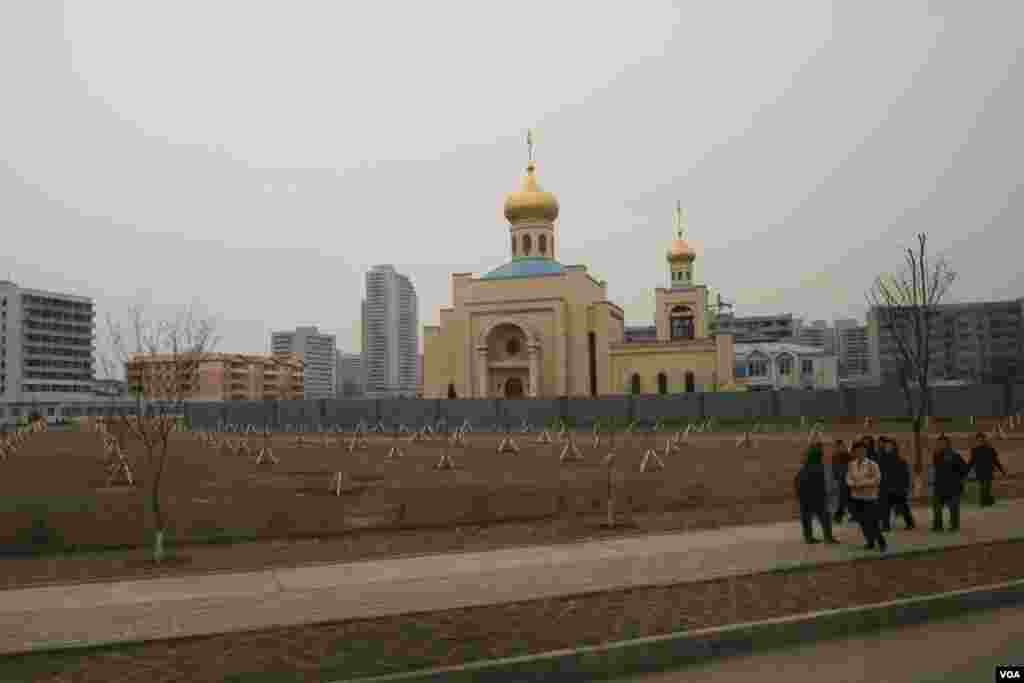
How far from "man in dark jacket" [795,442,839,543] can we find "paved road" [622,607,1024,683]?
11.9ft

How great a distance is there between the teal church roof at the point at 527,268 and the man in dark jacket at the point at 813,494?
5078 cm

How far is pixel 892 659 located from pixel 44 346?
12017 centimetres

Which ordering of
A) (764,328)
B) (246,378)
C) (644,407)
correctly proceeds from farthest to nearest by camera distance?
(764,328) → (246,378) → (644,407)

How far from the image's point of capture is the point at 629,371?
61.3 m

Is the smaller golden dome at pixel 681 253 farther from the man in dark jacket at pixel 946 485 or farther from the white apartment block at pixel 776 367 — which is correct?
the man in dark jacket at pixel 946 485

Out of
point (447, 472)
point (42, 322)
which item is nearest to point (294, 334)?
point (42, 322)

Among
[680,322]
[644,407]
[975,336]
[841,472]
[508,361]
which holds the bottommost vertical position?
[841,472]

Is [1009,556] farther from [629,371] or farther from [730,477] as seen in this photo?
[629,371]

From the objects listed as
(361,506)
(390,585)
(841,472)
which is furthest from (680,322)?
(390,585)

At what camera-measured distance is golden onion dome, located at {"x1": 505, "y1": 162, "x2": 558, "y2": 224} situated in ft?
219

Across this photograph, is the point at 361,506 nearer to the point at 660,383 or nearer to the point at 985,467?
the point at 985,467

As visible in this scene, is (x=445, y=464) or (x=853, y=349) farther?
(x=853, y=349)

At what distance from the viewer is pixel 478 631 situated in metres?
7.30

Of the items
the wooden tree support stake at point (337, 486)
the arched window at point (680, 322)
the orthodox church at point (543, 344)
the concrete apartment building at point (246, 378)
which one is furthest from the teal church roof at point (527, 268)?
the concrete apartment building at point (246, 378)
